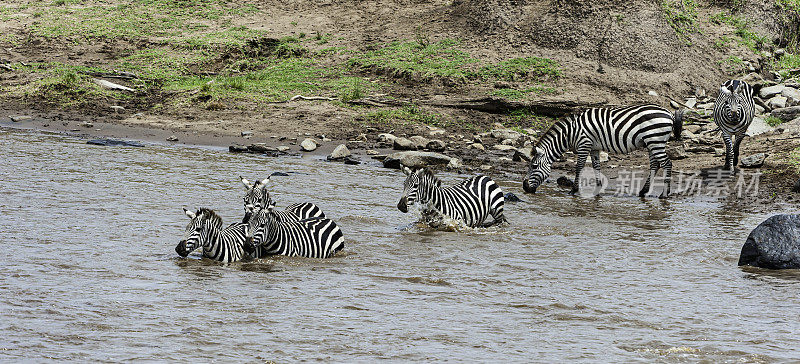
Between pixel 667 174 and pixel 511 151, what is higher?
pixel 511 151

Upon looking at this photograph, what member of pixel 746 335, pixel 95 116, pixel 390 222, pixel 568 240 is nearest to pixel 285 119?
pixel 95 116

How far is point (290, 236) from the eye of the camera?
9.82 m

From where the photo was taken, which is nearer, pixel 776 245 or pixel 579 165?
pixel 776 245

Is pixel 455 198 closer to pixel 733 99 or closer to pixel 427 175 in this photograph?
pixel 427 175

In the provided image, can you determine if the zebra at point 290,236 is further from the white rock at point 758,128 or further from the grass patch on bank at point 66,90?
the grass patch on bank at point 66,90

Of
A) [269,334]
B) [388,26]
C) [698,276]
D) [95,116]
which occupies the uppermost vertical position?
[388,26]

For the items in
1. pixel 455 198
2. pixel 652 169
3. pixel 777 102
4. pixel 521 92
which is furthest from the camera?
pixel 521 92

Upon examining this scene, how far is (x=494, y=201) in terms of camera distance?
40.1 feet

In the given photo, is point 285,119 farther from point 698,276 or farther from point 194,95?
point 698,276

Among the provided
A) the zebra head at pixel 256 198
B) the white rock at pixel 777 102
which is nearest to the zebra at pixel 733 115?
the white rock at pixel 777 102

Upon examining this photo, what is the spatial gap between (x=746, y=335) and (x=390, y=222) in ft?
19.9

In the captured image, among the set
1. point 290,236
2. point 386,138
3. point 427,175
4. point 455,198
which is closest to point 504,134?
point 386,138

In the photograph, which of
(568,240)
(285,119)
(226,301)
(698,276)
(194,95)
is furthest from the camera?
(194,95)

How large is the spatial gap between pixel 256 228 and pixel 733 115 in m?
10.5
